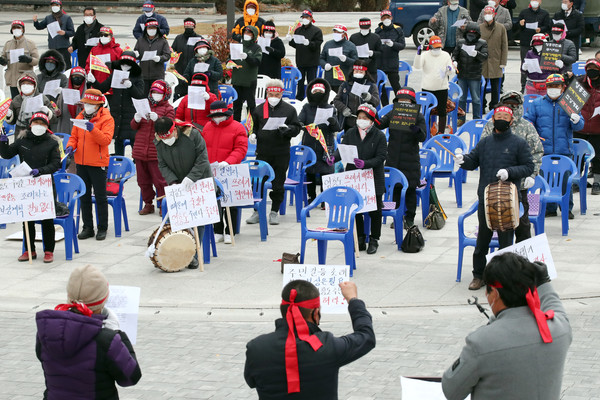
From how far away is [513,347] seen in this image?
5.04 metres

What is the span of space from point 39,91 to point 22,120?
1753 mm

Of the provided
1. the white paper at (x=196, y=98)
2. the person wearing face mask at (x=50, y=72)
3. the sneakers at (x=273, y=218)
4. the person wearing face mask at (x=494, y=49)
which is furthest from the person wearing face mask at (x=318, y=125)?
the person wearing face mask at (x=494, y=49)

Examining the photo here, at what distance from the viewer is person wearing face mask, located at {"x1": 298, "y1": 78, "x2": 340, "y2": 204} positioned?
1437 centimetres

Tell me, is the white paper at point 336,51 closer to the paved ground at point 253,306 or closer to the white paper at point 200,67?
the white paper at point 200,67

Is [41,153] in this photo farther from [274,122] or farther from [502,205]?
[502,205]

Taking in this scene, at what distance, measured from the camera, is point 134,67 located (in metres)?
16.3

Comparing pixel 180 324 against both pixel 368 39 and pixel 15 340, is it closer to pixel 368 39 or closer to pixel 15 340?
pixel 15 340

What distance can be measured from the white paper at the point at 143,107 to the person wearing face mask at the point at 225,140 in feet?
4.06

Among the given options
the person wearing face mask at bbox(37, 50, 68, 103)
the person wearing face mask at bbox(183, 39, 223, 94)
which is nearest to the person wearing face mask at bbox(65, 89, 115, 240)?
the person wearing face mask at bbox(37, 50, 68, 103)

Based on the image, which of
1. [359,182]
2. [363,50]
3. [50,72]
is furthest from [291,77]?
[359,182]

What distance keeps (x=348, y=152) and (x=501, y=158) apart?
2.30m

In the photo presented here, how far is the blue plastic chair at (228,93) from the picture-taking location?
19.1m

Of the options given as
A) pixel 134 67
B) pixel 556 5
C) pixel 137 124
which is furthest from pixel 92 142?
pixel 556 5

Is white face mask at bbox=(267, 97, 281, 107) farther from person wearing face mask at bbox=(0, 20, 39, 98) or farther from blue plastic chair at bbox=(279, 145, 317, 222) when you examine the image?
person wearing face mask at bbox=(0, 20, 39, 98)
